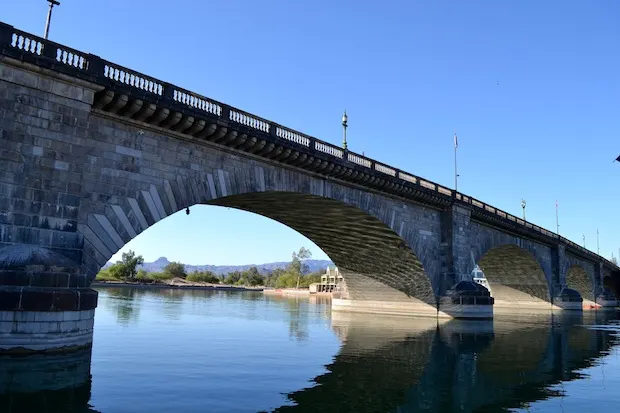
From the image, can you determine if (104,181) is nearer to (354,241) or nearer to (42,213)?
(42,213)

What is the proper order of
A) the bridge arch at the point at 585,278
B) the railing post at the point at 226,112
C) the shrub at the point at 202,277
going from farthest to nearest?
1. the shrub at the point at 202,277
2. the bridge arch at the point at 585,278
3. the railing post at the point at 226,112

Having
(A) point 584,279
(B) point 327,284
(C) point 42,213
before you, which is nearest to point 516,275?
(A) point 584,279

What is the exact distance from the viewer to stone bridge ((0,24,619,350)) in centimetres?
1620

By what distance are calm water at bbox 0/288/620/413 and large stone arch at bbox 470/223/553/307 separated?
37.2m

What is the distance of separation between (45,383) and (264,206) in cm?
2293

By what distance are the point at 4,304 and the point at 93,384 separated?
160 inches

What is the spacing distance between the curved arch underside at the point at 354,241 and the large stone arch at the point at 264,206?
0.08m

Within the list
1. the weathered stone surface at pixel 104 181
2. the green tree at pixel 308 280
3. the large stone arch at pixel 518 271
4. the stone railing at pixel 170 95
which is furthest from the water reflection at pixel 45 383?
the green tree at pixel 308 280

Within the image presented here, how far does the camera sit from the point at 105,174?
19.8 m

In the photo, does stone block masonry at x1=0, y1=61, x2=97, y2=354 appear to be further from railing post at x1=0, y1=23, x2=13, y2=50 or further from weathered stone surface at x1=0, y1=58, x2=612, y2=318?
railing post at x1=0, y1=23, x2=13, y2=50

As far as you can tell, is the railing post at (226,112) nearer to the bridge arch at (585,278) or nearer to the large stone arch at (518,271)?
the large stone arch at (518,271)

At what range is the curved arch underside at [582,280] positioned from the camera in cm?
9217

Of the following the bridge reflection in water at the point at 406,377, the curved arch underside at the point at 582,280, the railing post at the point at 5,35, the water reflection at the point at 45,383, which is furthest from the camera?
the curved arch underside at the point at 582,280

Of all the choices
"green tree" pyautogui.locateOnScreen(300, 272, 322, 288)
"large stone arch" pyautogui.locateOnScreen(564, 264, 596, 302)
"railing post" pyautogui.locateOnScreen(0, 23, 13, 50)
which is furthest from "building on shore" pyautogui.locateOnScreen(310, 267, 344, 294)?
"railing post" pyautogui.locateOnScreen(0, 23, 13, 50)
